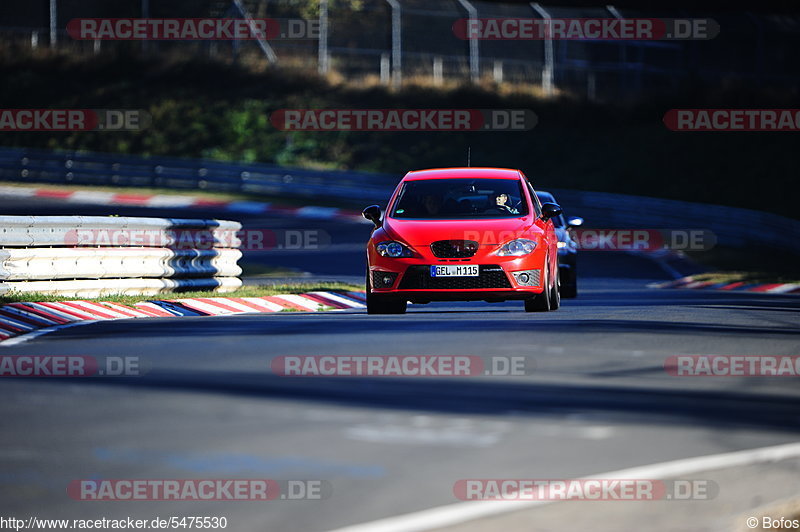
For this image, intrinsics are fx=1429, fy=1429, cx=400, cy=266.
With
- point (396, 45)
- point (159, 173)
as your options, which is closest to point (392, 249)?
point (159, 173)

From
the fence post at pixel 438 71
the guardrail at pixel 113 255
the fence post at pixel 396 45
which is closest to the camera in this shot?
the guardrail at pixel 113 255

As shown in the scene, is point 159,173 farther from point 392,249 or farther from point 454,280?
point 454,280

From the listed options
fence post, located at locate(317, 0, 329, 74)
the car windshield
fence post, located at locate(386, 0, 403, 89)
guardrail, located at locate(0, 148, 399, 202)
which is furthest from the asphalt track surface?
fence post, located at locate(317, 0, 329, 74)

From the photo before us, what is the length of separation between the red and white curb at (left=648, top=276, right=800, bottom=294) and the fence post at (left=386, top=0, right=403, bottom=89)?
710 inches

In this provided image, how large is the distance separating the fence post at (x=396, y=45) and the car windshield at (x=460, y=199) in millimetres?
27733

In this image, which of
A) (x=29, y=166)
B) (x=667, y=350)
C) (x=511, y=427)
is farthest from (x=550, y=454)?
(x=29, y=166)

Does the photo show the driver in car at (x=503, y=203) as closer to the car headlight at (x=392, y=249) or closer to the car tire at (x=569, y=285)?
the car headlight at (x=392, y=249)

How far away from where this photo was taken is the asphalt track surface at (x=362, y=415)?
19.5 feet

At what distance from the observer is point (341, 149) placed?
5141 cm

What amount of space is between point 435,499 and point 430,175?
35.1ft

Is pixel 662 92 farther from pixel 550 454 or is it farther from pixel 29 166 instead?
pixel 550 454

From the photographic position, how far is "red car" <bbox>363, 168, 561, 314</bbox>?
47.7 feet

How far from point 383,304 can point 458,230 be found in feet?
3.99

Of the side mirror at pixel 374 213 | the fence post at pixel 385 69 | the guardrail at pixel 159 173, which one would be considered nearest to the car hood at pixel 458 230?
the side mirror at pixel 374 213
